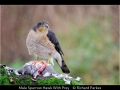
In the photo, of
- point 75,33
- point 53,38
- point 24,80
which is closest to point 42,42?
point 53,38

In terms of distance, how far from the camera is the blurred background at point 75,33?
7363 millimetres

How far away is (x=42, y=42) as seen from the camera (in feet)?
13.0

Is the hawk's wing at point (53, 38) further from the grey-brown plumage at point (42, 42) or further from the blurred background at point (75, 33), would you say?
the blurred background at point (75, 33)

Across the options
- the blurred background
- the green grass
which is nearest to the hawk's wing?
the green grass

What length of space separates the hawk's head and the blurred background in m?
3.40

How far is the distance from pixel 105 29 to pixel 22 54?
2212mm

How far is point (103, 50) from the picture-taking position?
739 cm

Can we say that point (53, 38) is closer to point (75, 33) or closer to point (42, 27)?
point (42, 27)

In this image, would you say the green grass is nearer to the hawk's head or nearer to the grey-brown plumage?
the grey-brown plumage

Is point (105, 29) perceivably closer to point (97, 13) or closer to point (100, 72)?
point (97, 13)

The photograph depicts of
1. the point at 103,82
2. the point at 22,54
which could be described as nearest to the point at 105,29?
the point at 103,82

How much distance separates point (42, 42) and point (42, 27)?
0.69 feet

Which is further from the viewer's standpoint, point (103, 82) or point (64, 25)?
point (64, 25)

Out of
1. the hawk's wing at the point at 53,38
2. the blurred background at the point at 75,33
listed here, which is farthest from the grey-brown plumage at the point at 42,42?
the blurred background at the point at 75,33
